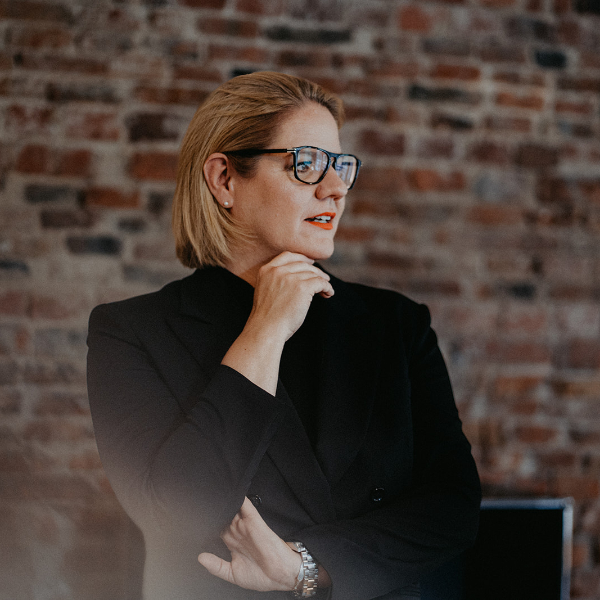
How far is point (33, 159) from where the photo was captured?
1.59m

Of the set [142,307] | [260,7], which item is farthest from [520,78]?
[142,307]

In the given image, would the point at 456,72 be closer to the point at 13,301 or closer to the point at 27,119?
the point at 27,119

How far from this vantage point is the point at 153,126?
1.62 m

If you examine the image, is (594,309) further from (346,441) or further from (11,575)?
(11,575)

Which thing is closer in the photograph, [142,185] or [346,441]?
[346,441]

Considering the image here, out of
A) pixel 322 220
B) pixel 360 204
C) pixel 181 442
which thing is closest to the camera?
pixel 181 442

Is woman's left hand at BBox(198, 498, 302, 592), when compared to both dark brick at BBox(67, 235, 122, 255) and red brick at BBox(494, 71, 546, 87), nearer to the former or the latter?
dark brick at BBox(67, 235, 122, 255)

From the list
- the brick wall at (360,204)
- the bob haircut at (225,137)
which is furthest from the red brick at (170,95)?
the bob haircut at (225,137)

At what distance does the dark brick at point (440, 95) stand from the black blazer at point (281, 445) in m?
0.84

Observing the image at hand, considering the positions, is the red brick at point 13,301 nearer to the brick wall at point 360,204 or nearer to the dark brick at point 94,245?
the brick wall at point 360,204

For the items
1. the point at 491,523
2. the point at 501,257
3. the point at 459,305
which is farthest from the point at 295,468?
the point at 501,257

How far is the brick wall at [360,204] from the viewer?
1583 mm

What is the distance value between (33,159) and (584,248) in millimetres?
1715

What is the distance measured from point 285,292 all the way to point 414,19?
3.81 feet
